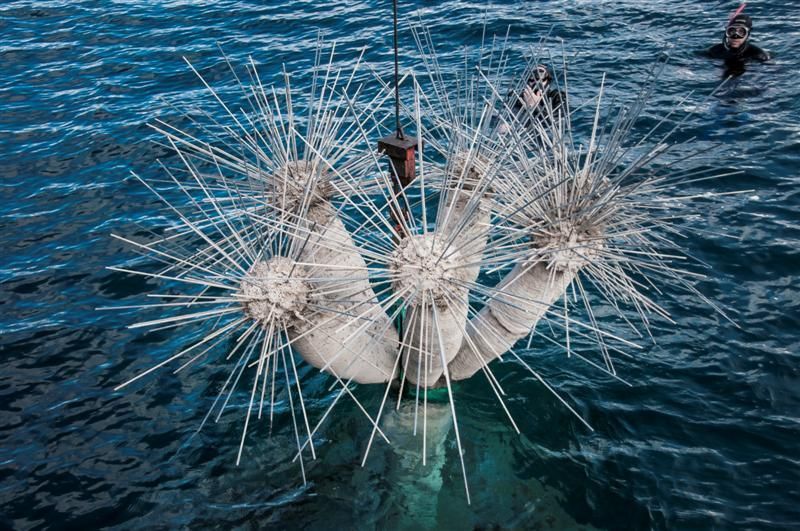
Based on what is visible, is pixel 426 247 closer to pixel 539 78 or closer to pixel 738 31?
pixel 539 78

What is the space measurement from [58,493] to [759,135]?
1226 centimetres

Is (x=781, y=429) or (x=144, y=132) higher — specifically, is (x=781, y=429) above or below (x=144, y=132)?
below

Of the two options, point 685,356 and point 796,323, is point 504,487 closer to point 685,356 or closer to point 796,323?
point 685,356

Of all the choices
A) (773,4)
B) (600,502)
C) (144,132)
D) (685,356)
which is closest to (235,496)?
(600,502)

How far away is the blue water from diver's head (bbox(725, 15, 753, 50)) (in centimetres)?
73

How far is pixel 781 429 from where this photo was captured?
7074 mm

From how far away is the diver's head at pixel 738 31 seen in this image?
12.8 metres

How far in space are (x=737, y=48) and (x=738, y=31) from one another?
394 millimetres

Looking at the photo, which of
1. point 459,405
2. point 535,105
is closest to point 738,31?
point 535,105

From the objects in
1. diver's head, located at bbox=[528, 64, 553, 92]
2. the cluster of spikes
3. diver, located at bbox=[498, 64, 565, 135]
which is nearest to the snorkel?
diver's head, located at bbox=[528, 64, 553, 92]

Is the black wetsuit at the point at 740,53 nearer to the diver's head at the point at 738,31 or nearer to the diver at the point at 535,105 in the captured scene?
the diver's head at the point at 738,31

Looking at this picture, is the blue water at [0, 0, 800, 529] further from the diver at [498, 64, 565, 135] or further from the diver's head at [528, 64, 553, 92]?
the diver at [498, 64, 565, 135]

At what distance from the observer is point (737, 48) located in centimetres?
1306

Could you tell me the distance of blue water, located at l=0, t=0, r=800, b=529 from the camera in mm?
6719
